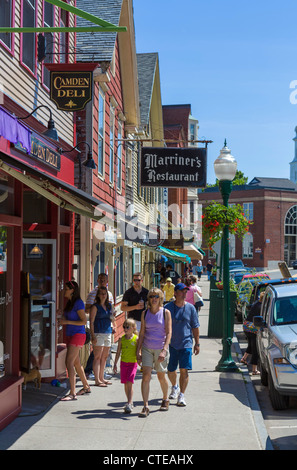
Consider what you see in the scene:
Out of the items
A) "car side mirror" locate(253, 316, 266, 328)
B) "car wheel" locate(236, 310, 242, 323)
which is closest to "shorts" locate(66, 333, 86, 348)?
"car side mirror" locate(253, 316, 266, 328)

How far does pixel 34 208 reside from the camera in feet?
36.2

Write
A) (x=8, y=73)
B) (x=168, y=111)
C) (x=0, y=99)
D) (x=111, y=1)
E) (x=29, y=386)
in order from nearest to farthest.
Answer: (x=0, y=99) < (x=8, y=73) < (x=29, y=386) < (x=111, y=1) < (x=168, y=111)

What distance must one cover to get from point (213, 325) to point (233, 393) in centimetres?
769

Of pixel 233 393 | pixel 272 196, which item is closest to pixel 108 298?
pixel 233 393

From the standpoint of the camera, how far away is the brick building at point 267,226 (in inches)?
2968

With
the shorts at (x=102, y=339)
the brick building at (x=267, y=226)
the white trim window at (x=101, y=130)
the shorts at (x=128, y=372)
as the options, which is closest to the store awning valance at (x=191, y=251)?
the white trim window at (x=101, y=130)

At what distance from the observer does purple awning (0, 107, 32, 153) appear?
7023mm

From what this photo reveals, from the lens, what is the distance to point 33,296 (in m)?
10.7

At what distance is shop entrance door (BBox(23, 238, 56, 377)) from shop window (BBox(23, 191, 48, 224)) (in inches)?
14.4

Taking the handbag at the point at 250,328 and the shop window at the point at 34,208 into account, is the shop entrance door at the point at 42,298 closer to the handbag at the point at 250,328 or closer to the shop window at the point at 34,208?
the shop window at the point at 34,208

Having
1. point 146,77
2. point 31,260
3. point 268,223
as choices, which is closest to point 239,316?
point 146,77

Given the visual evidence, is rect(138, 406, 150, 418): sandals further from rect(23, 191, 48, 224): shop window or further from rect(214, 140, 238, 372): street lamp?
rect(214, 140, 238, 372): street lamp

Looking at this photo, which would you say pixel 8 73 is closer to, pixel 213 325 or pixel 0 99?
Result: pixel 0 99

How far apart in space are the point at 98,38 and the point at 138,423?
10.8m
